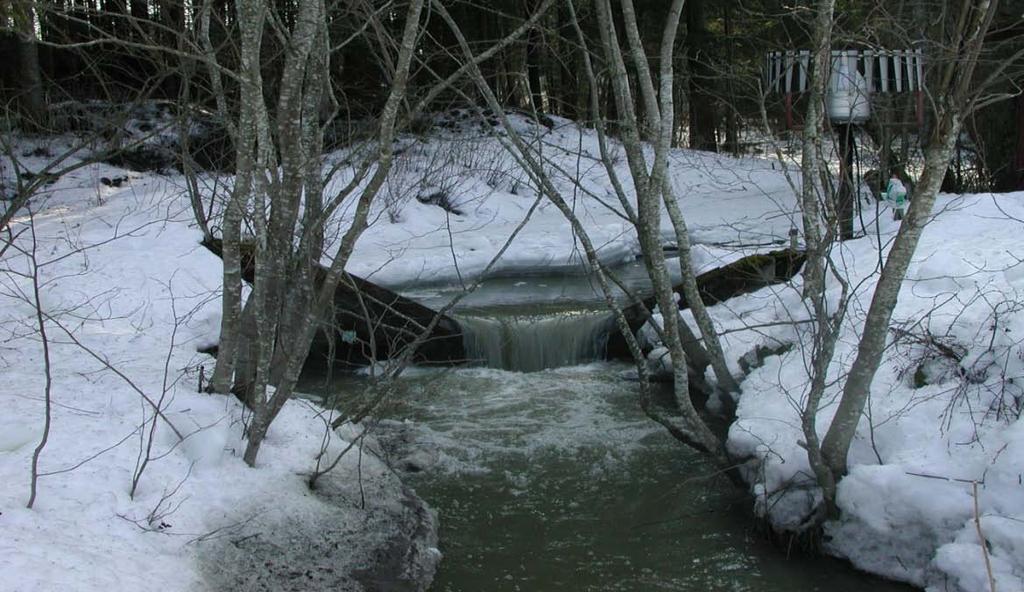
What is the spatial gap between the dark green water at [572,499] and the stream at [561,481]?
12 millimetres

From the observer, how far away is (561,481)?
7.09 metres

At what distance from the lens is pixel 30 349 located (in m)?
7.13

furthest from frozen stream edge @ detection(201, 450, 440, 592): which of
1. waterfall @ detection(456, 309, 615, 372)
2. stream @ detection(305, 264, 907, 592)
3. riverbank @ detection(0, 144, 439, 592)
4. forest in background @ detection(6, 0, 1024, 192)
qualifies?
forest in background @ detection(6, 0, 1024, 192)

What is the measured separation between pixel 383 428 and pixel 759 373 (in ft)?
10.1

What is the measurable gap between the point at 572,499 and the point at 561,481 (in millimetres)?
339

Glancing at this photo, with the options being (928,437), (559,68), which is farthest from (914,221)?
(559,68)

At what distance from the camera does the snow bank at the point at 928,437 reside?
17.2ft

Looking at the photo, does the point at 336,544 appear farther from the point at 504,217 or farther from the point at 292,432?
the point at 504,217

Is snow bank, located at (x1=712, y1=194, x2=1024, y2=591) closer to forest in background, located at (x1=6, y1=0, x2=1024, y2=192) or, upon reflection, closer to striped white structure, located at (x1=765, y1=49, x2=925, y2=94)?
striped white structure, located at (x1=765, y1=49, x2=925, y2=94)

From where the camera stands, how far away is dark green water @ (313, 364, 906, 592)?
564 centimetres

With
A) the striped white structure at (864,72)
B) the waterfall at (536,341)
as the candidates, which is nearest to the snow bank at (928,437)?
the striped white structure at (864,72)

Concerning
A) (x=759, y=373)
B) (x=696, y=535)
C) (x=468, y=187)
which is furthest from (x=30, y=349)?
(x=468, y=187)

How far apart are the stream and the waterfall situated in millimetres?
15

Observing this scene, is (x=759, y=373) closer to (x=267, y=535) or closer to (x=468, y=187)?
(x=267, y=535)
